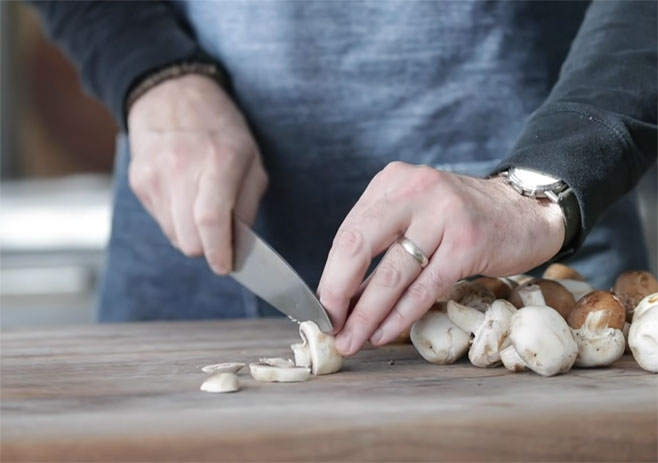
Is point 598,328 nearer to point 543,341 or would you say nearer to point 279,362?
point 543,341

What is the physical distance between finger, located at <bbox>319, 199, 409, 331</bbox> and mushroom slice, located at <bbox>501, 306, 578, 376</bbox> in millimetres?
113

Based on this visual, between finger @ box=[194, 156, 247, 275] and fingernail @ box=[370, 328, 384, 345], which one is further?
finger @ box=[194, 156, 247, 275]

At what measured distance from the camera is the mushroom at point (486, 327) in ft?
2.56

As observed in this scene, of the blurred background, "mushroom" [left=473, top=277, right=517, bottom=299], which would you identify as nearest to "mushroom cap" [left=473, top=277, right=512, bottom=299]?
"mushroom" [left=473, top=277, right=517, bottom=299]

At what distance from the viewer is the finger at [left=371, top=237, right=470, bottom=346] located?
77cm

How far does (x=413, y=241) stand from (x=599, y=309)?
16 centimetres

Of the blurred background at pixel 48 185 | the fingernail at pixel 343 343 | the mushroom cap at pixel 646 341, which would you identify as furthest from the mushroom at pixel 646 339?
the blurred background at pixel 48 185

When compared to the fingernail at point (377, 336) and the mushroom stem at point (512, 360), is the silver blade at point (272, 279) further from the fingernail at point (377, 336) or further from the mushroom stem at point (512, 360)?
the mushroom stem at point (512, 360)

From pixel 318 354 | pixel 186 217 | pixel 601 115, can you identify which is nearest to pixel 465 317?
pixel 318 354

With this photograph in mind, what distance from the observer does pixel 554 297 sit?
859mm

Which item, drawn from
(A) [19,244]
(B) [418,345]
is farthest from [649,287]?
Answer: (A) [19,244]

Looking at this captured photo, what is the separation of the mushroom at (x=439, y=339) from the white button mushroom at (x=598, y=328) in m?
0.09

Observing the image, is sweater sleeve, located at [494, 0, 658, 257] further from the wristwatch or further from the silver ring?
the silver ring

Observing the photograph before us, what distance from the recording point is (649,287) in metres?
0.88
